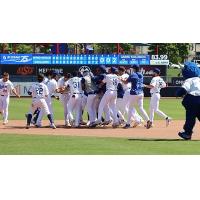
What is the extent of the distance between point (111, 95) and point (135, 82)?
41.0 inches

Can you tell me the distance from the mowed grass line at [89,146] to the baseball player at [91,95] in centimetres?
426

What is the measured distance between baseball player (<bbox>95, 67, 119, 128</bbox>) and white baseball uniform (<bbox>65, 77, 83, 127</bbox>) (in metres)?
0.83

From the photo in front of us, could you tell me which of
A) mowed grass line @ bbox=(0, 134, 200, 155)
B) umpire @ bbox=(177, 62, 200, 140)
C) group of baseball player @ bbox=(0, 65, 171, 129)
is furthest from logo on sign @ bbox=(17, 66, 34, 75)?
umpire @ bbox=(177, 62, 200, 140)

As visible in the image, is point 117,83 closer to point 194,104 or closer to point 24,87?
point 194,104

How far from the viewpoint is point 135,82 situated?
18.8 metres

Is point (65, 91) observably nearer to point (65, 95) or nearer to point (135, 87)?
point (65, 95)

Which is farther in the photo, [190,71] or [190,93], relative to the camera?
[190,71]

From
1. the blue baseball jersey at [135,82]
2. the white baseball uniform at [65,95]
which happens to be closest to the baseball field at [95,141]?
the white baseball uniform at [65,95]

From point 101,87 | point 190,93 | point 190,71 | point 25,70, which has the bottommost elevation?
point 25,70

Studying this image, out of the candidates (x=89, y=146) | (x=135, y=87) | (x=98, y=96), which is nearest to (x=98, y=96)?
(x=98, y=96)

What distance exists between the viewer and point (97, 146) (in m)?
13.6

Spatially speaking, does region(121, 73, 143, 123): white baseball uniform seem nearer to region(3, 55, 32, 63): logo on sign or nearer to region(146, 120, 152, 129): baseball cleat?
region(146, 120, 152, 129): baseball cleat

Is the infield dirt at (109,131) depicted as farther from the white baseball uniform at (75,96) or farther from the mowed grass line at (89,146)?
the mowed grass line at (89,146)

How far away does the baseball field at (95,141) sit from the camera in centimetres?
1260
